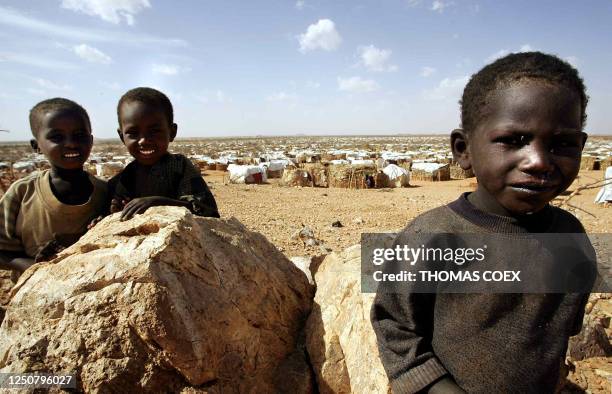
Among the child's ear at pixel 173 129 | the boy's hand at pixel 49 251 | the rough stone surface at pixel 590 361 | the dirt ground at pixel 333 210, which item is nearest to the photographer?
the boy's hand at pixel 49 251

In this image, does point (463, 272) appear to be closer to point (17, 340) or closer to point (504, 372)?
point (504, 372)

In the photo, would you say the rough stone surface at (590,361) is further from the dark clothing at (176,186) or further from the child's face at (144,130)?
the child's face at (144,130)

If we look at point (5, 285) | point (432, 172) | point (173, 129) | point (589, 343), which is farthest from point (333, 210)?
point (432, 172)

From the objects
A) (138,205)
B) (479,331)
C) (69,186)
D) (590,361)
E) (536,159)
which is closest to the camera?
(536,159)

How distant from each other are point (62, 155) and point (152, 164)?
49cm

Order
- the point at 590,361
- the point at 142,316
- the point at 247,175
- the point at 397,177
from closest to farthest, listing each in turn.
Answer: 1. the point at 142,316
2. the point at 590,361
3. the point at 397,177
4. the point at 247,175

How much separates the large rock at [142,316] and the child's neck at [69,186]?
25.5 inches

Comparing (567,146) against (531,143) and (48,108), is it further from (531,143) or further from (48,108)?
(48,108)

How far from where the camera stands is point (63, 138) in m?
2.06

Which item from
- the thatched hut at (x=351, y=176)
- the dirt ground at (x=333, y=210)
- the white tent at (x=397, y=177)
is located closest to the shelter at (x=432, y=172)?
the white tent at (x=397, y=177)

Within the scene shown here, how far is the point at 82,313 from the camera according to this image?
51.9 inches

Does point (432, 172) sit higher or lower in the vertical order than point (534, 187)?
lower

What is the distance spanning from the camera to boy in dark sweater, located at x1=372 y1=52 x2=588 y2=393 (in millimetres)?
1048

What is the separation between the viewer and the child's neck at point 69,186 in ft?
7.06
